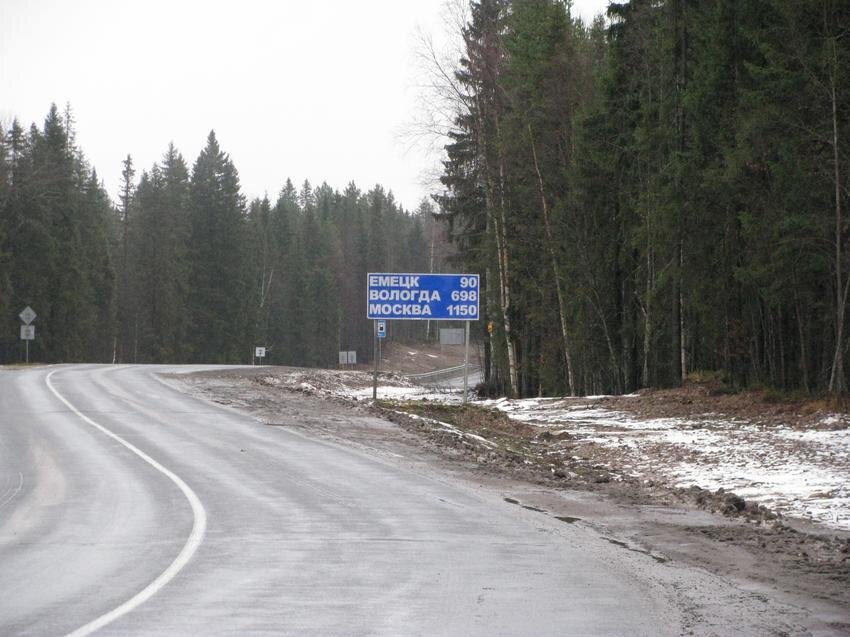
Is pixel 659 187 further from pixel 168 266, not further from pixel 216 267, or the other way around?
pixel 216 267

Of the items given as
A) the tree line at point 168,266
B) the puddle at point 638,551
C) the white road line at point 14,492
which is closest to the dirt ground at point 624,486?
the puddle at point 638,551

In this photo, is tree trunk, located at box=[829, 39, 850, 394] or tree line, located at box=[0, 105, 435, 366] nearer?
tree trunk, located at box=[829, 39, 850, 394]

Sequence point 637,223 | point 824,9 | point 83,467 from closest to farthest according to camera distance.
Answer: point 83,467, point 824,9, point 637,223

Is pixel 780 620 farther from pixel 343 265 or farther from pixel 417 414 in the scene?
pixel 343 265

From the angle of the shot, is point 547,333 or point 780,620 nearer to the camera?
point 780,620

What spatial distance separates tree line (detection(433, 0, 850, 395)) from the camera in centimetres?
2464

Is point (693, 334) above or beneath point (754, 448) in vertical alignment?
above

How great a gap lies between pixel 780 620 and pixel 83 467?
13261 mm

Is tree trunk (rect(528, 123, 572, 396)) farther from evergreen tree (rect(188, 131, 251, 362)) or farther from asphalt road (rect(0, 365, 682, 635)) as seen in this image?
evergreen tree (rect(188, 131, 251, 362))

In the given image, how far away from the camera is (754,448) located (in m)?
18.9

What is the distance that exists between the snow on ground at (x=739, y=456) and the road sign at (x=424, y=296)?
6023mm

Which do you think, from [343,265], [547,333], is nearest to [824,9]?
[547,333]

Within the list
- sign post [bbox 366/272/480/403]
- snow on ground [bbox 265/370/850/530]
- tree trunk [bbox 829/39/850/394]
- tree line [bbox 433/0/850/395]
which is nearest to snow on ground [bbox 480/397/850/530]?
snow on ground [bbox 265/370/850/530]

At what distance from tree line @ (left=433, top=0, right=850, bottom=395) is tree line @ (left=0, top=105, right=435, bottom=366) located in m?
33.4
